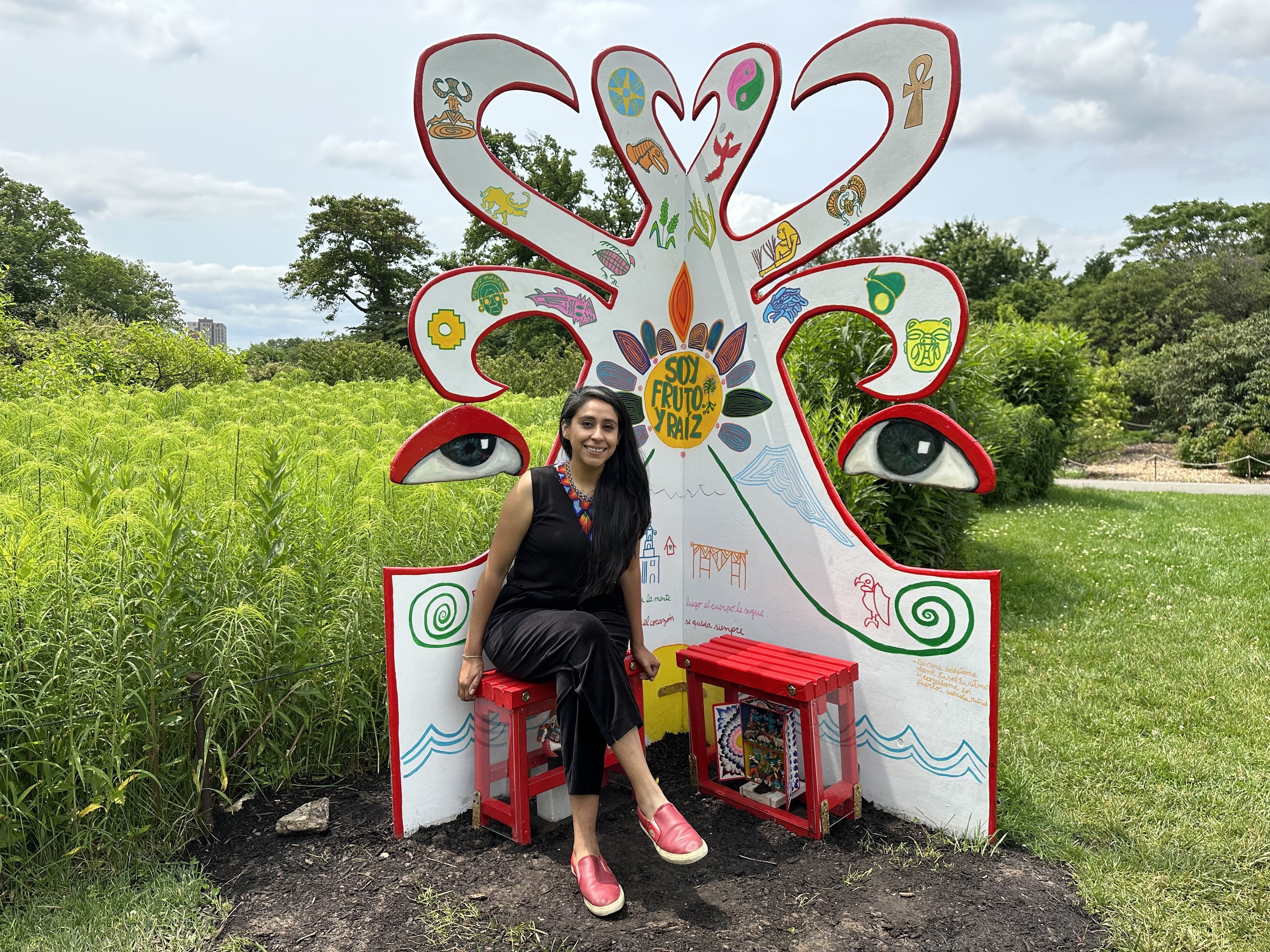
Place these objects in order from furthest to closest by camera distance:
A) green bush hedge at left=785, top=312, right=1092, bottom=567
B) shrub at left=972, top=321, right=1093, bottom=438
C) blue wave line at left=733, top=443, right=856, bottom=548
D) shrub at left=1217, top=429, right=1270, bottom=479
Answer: shrub at left=1217, top=429, right=1270, bottom=479
shrub at left=972, top=321, right=1093, bottom=438
green bush hedge at left=785, top=312, right=1092, bottom=567
blue wave line at left=733, top=443, right=856, bottom=548

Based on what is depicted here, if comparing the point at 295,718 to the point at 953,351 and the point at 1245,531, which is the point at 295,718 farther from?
the point at 1245,531

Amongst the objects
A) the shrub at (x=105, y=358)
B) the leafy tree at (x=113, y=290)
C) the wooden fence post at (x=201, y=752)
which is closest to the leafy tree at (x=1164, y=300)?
the shrub at (x=105, y=358)

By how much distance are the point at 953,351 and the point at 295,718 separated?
250 centimetres

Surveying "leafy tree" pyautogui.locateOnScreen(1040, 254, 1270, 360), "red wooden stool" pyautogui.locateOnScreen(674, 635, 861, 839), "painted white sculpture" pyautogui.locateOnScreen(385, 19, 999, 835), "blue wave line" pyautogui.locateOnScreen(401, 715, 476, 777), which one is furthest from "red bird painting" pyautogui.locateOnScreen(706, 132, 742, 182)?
"leafy tree" pyautogui.locateOnScreen(1040, 254, 1270, 360)

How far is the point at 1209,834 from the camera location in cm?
264

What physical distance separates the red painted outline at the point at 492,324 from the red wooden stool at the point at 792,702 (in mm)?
1110

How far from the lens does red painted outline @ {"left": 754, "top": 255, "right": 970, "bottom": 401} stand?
2.53 metres

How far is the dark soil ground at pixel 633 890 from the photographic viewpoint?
2.14m

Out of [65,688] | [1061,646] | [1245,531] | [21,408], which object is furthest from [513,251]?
[65,688]

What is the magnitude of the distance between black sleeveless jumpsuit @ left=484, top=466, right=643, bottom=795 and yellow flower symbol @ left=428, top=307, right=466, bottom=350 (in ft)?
1.60

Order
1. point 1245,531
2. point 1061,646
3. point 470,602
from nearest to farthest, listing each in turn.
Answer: point 470,602 → point 1061,646 → point 1245,531

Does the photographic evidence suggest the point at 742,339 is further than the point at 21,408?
No

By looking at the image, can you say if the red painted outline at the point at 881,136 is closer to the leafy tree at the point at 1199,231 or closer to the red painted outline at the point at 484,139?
the red painted outline at the point at 484,139

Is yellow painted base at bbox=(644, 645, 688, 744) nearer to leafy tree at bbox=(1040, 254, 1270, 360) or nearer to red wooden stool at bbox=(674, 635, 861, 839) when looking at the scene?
red wooden stool at bbox=(674, 635, 861, 839)
